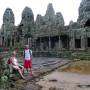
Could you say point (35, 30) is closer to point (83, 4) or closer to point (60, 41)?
point (60, 41)

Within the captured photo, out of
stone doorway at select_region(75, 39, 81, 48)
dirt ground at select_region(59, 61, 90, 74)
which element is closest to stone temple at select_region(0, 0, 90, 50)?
stone doorway at select_region(75, 39, 81, 48)

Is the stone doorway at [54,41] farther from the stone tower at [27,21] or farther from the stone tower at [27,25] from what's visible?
the stone tower at [27,21]

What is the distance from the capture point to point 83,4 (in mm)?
46031

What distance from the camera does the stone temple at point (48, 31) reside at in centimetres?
4050

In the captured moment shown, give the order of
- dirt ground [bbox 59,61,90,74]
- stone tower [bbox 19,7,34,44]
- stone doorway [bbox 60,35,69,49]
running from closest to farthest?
dirt ground [bbox 59,61,90,74], stone doorway [bbox 60,35,69,49], stone tower [bbox 19,7,34,44]

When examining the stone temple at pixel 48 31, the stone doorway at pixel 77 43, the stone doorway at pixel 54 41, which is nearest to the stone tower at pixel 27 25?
the stone temple at pixel 48 31

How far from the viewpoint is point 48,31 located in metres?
44.6

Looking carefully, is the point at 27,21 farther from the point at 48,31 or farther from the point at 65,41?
the point at 65,41

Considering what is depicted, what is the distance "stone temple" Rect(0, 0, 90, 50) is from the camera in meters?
40.5

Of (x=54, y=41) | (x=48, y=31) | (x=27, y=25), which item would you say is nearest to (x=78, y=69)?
(x=48, y=31)

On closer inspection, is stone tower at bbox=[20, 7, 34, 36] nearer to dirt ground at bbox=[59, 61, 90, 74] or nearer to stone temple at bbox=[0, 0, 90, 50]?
stone temple at bbox=[0, 0, 90, 50]

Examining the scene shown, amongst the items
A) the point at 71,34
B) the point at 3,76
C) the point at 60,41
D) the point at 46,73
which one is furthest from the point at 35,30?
the point at 3,76

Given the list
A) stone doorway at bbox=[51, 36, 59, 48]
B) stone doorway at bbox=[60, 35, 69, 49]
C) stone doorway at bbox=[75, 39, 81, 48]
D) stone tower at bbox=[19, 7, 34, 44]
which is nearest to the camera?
stone doorway at bbox=[75, 39, 81, 48]

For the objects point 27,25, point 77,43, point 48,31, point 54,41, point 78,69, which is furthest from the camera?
point 27,25
